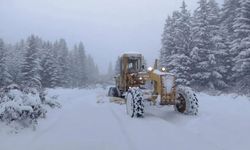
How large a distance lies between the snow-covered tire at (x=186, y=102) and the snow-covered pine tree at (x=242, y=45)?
54.1ft

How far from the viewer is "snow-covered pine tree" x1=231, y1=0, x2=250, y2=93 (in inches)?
1150

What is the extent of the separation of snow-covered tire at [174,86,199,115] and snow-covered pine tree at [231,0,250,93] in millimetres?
16499

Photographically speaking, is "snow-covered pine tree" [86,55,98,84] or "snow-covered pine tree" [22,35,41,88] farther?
"snow-covered pine tree" [86,55,98,84]

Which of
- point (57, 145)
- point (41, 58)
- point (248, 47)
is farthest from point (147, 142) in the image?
point (41, 58)

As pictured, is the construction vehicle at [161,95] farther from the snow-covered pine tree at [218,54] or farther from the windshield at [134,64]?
the snow-covered pine tree at [218,54]

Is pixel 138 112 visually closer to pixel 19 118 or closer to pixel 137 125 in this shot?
pixel 137 125

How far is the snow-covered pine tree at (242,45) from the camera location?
29219 mm

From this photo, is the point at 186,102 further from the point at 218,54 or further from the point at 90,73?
the point at 90,73

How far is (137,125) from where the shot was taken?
1113cm

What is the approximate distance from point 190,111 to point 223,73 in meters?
22.8

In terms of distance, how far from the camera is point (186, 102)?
1355 cm

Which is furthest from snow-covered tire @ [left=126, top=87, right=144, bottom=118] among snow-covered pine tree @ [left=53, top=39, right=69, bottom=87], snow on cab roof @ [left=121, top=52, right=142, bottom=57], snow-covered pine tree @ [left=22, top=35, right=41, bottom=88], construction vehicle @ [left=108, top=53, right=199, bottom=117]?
snow-covered pine tree @ [left=53, top=39, right=69, bottom=87]

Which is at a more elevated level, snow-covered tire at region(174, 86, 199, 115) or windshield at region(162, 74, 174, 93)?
windshield at region(162, 74, 174, 93)

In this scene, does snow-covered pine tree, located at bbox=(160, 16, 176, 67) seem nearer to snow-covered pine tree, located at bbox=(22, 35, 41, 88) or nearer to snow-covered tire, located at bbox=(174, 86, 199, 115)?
snow-covered pine tree, located at bbox=(22, 35, 41, 88)
